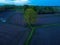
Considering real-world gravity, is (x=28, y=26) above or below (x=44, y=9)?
below

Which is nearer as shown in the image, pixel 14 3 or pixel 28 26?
pixel 14 3

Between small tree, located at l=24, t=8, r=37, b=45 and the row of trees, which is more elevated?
the row of trees

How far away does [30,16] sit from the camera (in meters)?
1.82

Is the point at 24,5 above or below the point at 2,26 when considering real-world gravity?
above

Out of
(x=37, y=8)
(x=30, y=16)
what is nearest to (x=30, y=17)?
(x=30, y=16)

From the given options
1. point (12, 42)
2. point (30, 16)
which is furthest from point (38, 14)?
point (12, 42)

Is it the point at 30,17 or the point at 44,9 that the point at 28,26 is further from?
the point at 44,9

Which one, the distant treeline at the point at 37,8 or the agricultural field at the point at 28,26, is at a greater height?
the distant treeline at the point at 37,8

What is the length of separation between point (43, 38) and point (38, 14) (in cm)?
25

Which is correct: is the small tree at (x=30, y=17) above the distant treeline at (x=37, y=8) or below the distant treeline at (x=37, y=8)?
below

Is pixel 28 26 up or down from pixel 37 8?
down

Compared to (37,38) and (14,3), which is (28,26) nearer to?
(37,38)

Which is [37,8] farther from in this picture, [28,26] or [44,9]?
[28,26]

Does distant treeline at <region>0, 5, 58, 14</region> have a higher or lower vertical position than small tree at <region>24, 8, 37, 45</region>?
higher
